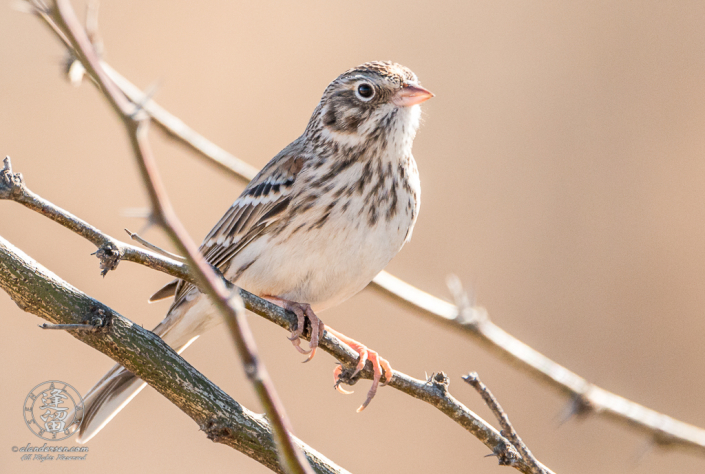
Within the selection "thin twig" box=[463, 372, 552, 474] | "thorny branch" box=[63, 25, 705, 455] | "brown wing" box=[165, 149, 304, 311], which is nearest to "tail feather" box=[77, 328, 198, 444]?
"brown wing" box=[165, 149, 304, 311]

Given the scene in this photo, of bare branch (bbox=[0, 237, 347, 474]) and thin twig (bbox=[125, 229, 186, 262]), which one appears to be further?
bare branch (bbox=[0, 237, 347, 474])

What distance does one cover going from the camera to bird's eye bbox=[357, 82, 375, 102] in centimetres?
352

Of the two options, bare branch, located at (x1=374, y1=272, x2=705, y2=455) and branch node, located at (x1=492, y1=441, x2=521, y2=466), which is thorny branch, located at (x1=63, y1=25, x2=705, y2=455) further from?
branch node, located at (x1=492, y1=441, x2=521, y2=466)

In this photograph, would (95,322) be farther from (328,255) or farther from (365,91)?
(365,91)

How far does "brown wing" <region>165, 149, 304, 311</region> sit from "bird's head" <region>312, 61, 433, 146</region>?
1.04ft

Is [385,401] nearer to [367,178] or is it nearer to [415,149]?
[415,149]

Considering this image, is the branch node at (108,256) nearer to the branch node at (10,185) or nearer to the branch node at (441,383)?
the branch node at (10,185)

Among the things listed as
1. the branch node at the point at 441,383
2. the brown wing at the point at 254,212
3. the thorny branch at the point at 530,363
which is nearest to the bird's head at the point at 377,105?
the brown wing at the point at 254,212

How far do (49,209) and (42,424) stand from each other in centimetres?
160

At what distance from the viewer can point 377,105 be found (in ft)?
11.6

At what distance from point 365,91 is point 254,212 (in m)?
0.83

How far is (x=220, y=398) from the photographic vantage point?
223 cm

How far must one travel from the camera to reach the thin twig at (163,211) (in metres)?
1.13

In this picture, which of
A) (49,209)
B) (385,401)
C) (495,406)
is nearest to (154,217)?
(49,209)
